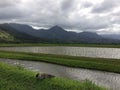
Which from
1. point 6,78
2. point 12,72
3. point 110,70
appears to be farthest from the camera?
point 110,70

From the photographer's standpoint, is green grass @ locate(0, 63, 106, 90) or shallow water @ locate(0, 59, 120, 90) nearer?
green grass @ locate(0, 63, 106, 90)

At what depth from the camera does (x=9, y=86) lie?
2347 centimetres

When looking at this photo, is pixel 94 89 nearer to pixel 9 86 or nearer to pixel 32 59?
pixel 9 86

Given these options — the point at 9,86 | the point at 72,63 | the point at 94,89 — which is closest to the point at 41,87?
the point at 9,86

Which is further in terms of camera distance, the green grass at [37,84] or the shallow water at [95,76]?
the shallow water at [95,76]

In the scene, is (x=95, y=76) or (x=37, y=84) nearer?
(x=37, y=84)

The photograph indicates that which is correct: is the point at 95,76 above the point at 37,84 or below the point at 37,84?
below

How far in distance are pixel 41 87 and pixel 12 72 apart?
25.8 feet

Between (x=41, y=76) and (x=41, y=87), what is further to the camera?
(x=41, y=76)

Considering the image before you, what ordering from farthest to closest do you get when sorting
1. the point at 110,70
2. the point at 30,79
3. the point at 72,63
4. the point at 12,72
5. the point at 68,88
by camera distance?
the point at 72,63
the point at 110,70
the point at 12,72
the point at 30,79
the point at 68,88

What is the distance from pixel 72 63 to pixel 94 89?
39.3 meters

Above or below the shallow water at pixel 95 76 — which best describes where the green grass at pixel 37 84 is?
above

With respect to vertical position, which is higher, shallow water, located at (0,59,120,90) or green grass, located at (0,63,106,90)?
green grass, located at (0,63,106,90)

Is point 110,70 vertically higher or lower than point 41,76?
lower
